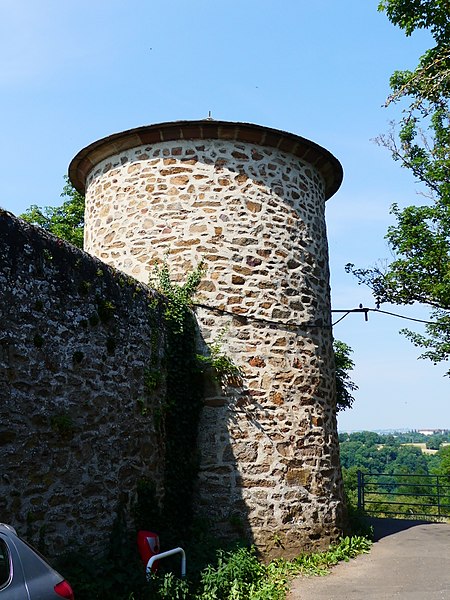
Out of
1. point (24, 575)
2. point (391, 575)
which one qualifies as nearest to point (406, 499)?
point (391, 575)

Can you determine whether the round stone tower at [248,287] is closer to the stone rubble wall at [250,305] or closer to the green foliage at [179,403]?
→ the stone rubble wall at [250,305]

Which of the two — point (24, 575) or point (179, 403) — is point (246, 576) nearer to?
point (179, 403)

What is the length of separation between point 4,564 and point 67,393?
243 centimetres

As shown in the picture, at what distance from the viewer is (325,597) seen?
6.68m

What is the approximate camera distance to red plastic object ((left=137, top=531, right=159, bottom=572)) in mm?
6113

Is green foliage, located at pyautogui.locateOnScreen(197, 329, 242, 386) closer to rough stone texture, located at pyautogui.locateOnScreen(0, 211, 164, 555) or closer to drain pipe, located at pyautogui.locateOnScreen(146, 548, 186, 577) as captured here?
rough stone texture, located at pyautogui.locateOnScreen(0, 211, 164, 555)

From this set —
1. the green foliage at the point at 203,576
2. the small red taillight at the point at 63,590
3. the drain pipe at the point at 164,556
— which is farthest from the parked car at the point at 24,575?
the drain pipe at the point at 164,556

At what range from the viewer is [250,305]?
27.9ft

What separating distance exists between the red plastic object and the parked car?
2688mm

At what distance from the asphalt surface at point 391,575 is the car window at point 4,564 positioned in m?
4.39

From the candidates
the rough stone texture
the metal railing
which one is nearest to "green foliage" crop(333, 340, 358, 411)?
the metal railing

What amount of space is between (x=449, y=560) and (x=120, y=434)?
204 inches

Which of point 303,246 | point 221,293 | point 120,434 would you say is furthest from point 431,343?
point 120,434

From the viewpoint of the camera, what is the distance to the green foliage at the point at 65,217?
55.6 feet
